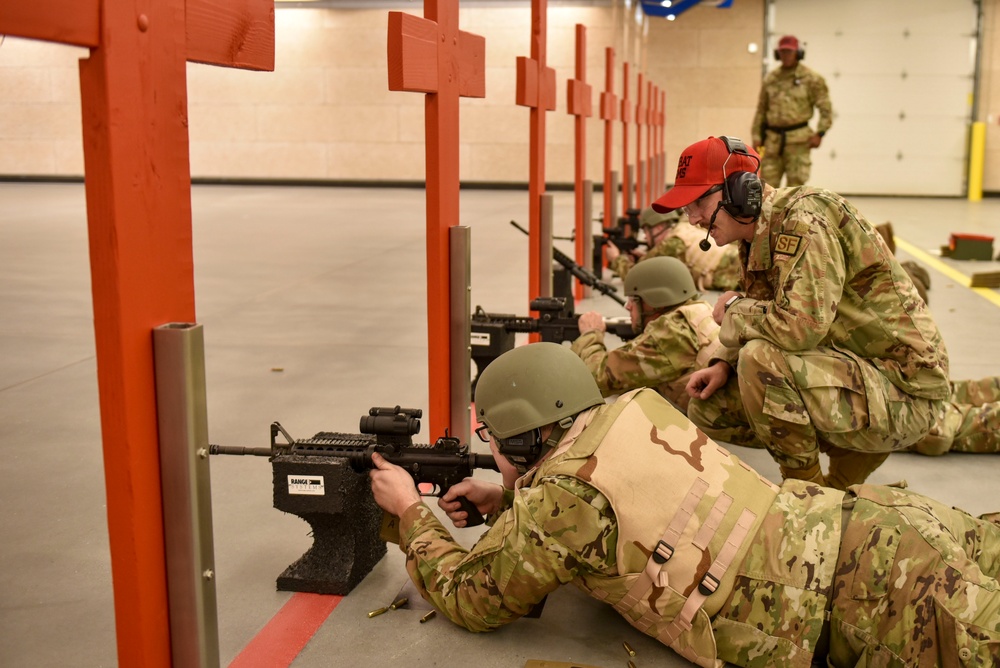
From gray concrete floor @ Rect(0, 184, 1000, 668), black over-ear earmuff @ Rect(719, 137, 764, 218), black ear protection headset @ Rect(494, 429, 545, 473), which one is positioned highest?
black over-ear earmuff @ Rect(719, 137, 764, 218)

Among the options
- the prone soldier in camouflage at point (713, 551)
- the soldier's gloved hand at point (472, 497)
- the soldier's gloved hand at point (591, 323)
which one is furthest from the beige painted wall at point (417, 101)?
the prone soldier in camouflage at point (713, 551)

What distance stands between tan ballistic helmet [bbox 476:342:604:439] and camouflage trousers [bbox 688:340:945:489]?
1.09m

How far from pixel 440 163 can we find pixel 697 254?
4498mm

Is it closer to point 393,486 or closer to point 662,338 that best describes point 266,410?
point 662,338

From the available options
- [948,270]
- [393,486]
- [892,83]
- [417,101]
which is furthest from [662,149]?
[393,486]

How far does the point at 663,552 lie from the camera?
2383 millimetres

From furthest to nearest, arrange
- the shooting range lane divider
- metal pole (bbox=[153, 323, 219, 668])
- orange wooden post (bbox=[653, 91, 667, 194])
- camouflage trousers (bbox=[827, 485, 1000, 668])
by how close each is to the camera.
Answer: orange wooden post (bbox=[653, 91, 667, 194]) < the shooting range lane divider < camouflage trousers (bbox=[827, 485, 1000, 668]) < metal pole (bbox=[153, 323, 219, 668])

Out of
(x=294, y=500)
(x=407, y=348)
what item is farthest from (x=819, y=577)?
(x=407, y=348)

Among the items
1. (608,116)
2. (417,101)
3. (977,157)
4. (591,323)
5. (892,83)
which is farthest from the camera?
(417,101)

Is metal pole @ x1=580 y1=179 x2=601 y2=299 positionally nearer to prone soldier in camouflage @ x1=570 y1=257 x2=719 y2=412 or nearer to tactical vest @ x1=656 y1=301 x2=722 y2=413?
prone soldier in camouflage @ x1=570 y1=257 x2=719 y2=412

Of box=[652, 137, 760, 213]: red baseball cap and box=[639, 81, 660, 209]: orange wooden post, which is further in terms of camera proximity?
box=[639, 81, 660, 209]: orange wooden post

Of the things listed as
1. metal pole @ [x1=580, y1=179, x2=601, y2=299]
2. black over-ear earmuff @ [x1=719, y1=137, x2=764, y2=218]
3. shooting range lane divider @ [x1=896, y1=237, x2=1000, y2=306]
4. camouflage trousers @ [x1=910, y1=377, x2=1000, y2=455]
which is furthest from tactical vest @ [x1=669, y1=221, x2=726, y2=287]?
black over-ear earmuff @ [x1=719, y1=137, x2=764, y2=218]

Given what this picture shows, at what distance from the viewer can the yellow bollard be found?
19.9 m

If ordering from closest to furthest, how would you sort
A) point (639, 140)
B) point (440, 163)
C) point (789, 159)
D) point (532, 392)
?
point (532, 392) → point (440, 163) → point (789, 159) → point (639, 140)
